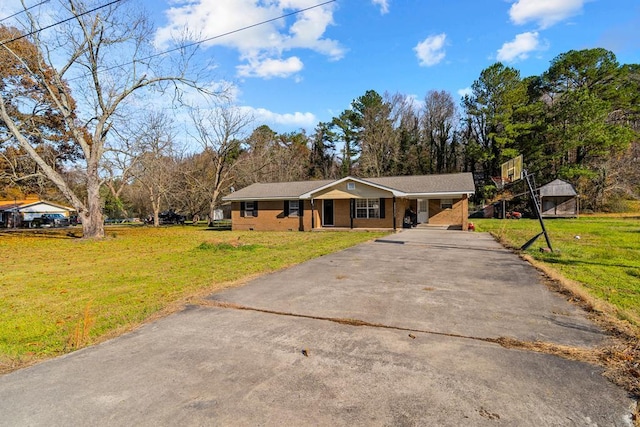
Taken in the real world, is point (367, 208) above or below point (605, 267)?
above

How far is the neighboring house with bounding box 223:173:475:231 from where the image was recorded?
70.2 ft

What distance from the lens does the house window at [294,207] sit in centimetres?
2367

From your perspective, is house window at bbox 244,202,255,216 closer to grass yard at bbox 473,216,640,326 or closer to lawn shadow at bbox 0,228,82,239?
lawn shadow at bbox 0,228,82,239

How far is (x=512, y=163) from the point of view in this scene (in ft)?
43.2

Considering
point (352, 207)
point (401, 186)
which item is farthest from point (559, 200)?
point (352, 207)

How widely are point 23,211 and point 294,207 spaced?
139 ft

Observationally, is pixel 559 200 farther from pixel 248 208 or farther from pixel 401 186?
pixel 248 208

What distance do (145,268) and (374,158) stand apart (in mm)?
33761

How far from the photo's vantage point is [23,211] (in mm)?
44594

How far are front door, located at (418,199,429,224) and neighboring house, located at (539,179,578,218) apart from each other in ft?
46.0

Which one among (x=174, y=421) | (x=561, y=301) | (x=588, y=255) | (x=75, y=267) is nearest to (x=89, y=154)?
(x=75, y=267)

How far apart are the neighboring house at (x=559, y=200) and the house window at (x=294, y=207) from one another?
22.1 metres

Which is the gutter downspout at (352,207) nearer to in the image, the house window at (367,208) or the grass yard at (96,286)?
the house window at (367,208)

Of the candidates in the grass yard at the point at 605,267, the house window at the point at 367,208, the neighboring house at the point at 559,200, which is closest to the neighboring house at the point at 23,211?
the house window at the point at 367,208
